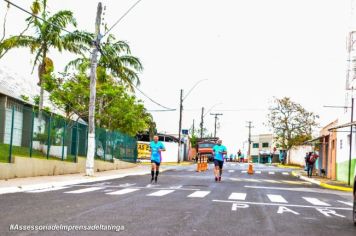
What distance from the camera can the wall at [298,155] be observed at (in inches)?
2825

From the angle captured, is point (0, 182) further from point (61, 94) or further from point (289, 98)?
point (289, 98)

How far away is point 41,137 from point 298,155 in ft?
190

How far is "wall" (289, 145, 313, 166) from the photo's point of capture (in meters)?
71.8

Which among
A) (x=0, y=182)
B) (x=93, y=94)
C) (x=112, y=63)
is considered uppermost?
(x=112, y=63)

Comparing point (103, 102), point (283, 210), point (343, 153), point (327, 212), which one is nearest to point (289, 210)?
point (283, 210)

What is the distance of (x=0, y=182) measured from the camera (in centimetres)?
1762

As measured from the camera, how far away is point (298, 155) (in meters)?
76.6

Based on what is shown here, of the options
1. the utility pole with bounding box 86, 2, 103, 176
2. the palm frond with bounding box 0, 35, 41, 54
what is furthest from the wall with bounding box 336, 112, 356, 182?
the palm frond with bounding box 0, 35, 41, 54

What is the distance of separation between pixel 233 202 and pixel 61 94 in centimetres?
2577

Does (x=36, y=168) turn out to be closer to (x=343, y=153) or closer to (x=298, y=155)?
(x=343, y=153)

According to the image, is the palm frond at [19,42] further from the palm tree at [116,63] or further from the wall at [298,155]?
the wall at [298,155]

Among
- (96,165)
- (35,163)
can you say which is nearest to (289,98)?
(96,165)

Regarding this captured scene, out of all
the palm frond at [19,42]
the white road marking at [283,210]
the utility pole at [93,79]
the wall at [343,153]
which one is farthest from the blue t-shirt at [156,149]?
the wall at [343,153]

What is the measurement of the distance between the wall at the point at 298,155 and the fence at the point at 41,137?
4272 centimetres
